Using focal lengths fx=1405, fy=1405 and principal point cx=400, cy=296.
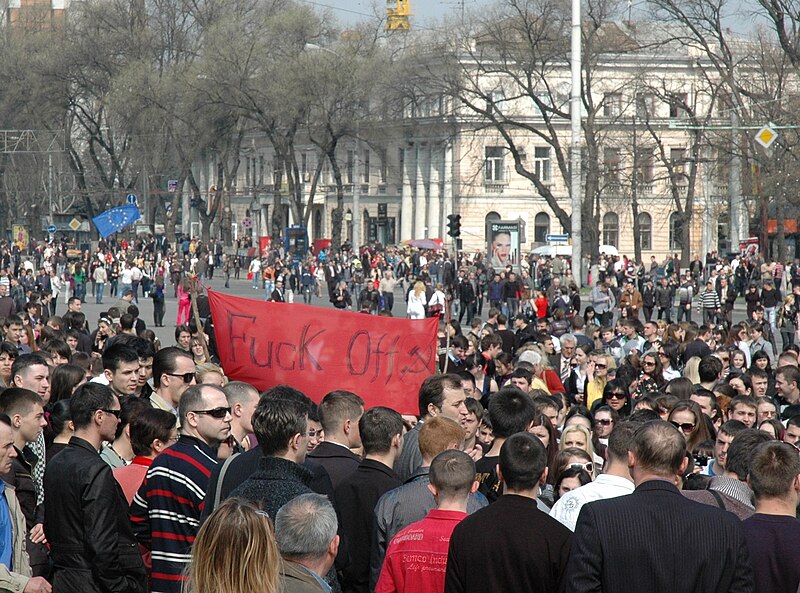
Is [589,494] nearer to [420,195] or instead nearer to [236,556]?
[236,556]

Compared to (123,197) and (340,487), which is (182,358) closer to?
(340,487)

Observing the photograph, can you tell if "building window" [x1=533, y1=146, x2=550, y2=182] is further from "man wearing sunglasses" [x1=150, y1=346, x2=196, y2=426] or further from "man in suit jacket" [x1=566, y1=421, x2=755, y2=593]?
"man in suit jacket" [x1=566, y1=421, x2=755, y2=593]

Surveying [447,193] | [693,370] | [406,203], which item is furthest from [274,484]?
[406,203]

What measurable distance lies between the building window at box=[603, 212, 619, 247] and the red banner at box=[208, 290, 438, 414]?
70.6 metres

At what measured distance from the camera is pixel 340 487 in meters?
6.73

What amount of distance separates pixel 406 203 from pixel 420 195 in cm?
214

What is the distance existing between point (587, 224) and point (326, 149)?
15.3 m

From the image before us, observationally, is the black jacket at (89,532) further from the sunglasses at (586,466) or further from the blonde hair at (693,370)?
the blonde hair at (693,370)

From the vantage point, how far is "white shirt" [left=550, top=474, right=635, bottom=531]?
630cm

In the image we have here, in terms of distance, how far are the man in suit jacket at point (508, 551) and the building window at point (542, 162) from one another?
250 ft

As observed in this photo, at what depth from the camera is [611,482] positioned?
6.33 metres

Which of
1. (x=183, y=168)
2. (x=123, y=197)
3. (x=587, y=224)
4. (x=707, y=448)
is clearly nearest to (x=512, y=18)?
(x=587, y=224)

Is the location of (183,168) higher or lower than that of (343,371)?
higher

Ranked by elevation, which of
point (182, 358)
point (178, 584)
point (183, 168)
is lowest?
point (178, 584)
